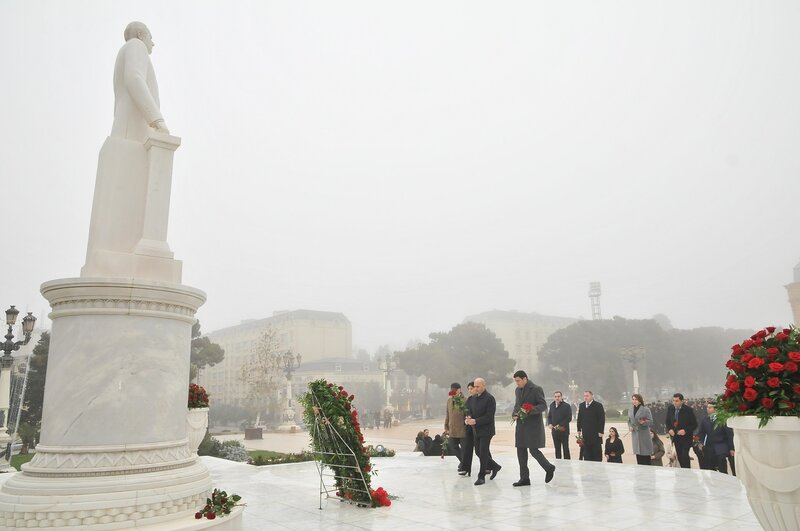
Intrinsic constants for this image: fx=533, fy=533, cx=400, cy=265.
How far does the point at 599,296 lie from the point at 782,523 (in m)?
117

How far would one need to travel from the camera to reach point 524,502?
7.45m

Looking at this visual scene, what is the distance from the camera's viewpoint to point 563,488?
28.0 feet

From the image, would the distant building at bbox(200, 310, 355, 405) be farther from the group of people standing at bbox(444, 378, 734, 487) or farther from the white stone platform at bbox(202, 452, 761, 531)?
the white stone platform at bbox(202, 452, 761, 531)

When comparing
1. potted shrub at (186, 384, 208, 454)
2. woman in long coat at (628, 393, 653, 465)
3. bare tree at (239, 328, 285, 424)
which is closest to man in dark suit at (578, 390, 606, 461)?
woman in long coat at (628, 393, 653, 465)

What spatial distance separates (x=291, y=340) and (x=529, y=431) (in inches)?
3123

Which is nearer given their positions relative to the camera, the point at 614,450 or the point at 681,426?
the point at 681,426

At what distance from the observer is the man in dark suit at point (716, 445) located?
33.0ft

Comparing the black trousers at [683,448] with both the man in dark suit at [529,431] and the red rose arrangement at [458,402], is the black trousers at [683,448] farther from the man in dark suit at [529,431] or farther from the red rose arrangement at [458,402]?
the red rose arrangement at [458,402]

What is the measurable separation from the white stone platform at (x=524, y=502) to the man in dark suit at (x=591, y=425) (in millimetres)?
844

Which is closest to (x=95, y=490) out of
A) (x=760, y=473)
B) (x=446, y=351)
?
(x=760, y=473)

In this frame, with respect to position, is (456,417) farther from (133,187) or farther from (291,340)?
(291,340)

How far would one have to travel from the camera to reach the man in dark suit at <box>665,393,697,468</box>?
1073 centimetres

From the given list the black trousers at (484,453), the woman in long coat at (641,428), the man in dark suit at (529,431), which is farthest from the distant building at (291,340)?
the man in dark suit at (529,431)

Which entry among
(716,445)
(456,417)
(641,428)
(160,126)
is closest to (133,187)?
(160,126)
